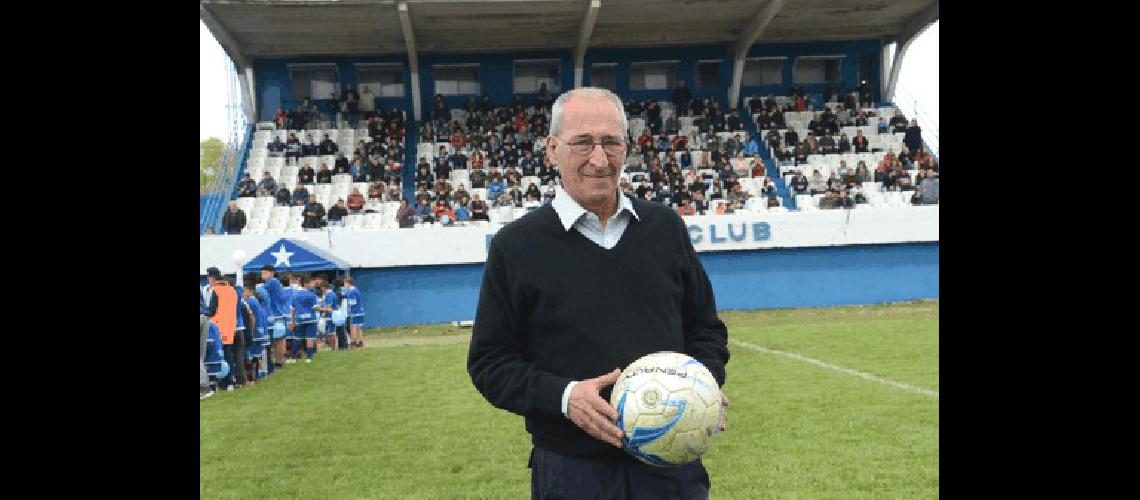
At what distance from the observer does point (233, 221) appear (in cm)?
2584

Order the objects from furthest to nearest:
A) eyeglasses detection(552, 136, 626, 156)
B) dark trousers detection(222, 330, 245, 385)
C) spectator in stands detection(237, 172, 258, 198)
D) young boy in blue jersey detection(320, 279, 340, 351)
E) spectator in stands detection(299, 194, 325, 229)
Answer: spectator in stands detection(237, 172, 258, 198) → spectator in stands detection(299, 194, 325, 229) → young boy in blue jersey detection(320, 279, 340, 351) → dark trousers detection(222, 330, 245, 385) → eyeglasses detection(552, 136, 626, 156)

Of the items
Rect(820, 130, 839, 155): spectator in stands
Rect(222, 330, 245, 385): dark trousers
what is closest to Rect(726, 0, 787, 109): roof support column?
Rect(820, 130, 839, 155): spectator in stands

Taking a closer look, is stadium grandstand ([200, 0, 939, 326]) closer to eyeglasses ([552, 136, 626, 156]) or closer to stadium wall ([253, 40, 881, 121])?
stadium wall ([253, 40, 881, 121])

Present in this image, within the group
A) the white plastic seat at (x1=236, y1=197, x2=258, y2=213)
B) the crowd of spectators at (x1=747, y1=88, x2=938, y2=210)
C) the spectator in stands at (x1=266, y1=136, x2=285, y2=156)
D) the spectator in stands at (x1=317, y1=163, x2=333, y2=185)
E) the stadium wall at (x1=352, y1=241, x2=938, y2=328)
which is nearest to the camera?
the stadium wall at (x1=352, y1=241, x2=938, y2=328)

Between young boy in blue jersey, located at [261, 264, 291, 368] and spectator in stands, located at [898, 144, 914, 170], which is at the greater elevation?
spectator in stands, located at [898, 144, 914, 170]

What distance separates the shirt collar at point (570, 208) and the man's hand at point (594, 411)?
1.68 feet

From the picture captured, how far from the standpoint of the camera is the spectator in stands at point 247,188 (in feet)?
97.5

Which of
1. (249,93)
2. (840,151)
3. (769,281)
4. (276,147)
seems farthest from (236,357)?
(840,151)

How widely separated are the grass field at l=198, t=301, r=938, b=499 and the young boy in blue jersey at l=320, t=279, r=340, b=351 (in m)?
4.19

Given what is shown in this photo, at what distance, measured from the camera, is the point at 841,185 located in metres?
29.8

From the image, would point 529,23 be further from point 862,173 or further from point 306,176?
point 862,173

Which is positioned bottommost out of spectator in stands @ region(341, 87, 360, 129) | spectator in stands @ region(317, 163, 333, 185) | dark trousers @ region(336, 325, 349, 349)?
dark trousers @ region(336, 325, 349, 349)

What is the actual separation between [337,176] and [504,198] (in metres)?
6.16

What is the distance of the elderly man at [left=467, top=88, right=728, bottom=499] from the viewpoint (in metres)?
3.01
